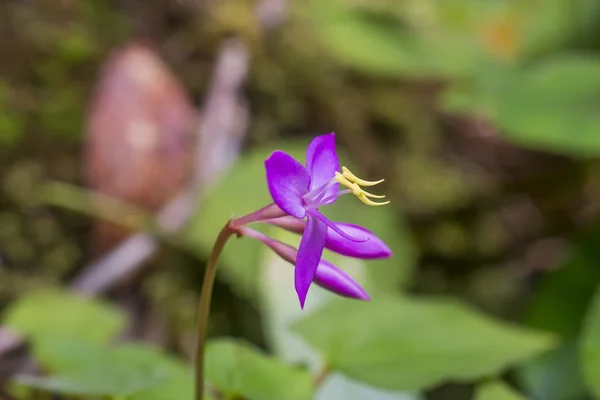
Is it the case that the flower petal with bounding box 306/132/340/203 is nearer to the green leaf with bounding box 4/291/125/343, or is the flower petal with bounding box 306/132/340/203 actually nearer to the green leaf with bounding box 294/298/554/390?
the green leaf with bounding box 294/298/554/390

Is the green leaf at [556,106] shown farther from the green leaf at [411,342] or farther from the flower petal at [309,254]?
the flower petal at [309,254]

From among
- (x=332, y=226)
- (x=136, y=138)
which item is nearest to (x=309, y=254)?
(x=332, y=226)

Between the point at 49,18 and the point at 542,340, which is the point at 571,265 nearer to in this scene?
the point at 542,340

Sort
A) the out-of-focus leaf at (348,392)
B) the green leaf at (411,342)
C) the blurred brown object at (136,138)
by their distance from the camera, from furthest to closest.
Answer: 1. the blurred brown object at (136,138)
2. the out-of-focus leaf at (348,392)
3. the green leaf at (411,342)

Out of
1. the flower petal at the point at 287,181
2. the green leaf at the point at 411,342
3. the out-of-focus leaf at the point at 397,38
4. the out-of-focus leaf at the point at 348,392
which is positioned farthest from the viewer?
the out-of-focus leaf at the point at 397,38

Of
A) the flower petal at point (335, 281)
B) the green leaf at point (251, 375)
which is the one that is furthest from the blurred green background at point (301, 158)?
the flower petal at point (335, 281)

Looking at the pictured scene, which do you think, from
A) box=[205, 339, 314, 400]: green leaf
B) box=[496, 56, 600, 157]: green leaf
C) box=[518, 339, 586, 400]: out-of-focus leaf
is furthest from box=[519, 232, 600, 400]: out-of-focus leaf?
box=[205, 339, 314, 400]: green leaf

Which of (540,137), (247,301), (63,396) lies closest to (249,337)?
(247,301)
